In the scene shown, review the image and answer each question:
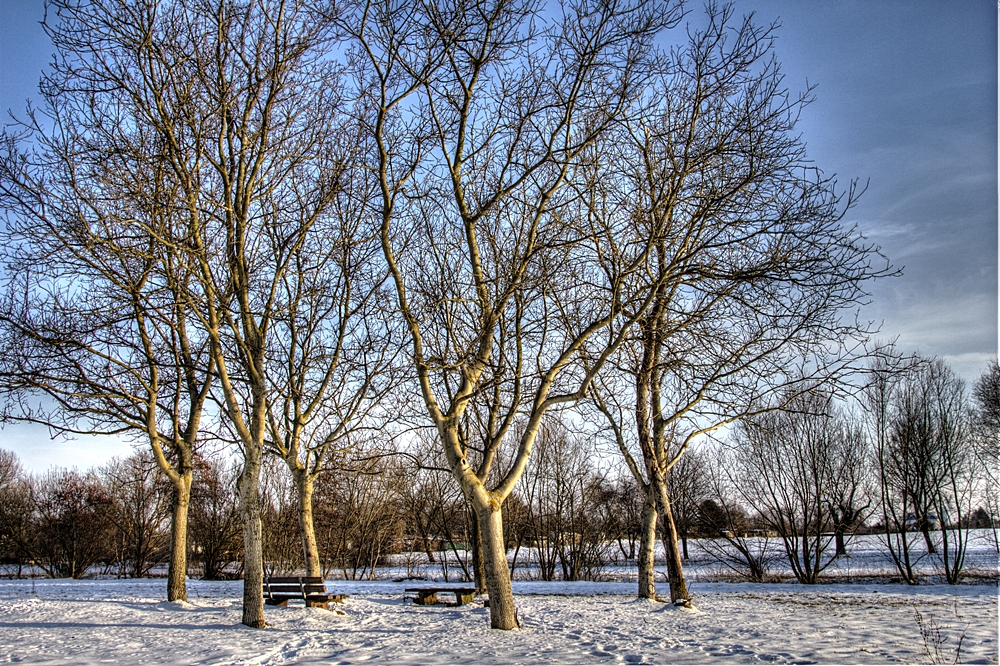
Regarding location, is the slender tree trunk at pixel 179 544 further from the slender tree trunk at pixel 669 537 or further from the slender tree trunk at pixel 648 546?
the slender tree trunk at pixel 669 537

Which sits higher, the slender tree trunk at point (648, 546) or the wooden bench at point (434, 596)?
the slender tree trunk at point (648, 546)

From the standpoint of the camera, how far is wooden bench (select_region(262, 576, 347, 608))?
A: 12390 mm

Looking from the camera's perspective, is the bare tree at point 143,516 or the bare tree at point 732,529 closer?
the bare tree at point 732,529

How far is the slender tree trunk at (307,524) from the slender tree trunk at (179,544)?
7.65ft

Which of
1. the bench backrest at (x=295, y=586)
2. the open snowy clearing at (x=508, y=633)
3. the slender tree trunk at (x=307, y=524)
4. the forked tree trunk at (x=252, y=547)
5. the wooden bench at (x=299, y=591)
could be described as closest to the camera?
the open snowy clearing at (x=508, y=633)

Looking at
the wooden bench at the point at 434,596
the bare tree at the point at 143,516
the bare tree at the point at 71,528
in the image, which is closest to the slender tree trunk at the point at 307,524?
the wooden bench at the point at 434,596

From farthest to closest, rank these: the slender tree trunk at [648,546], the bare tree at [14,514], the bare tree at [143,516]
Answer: the bare tree at [14,514] → the bare tree at [143,516] → the slender tree trunk at [648,546]

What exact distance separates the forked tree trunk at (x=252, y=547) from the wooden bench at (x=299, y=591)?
2.72 metres

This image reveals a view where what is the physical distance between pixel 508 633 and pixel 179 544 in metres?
8.58

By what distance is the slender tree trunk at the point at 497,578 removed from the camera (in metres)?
8.58

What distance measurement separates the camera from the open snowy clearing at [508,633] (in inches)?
280

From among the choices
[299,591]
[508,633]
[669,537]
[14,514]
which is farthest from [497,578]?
[14,514]

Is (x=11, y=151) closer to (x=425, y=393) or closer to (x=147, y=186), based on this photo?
(x=147, y=186)

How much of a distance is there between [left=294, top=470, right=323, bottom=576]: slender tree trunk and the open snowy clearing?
135 centimetres
